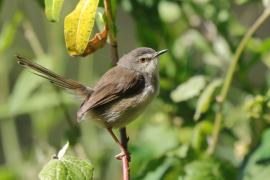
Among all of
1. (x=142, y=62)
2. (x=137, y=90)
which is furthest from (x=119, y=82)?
(x=142, y=62)

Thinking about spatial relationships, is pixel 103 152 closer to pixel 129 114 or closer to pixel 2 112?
pixel 2 112

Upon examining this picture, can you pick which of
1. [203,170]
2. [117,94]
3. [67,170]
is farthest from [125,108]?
[67,170]

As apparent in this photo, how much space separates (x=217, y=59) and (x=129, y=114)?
842mm

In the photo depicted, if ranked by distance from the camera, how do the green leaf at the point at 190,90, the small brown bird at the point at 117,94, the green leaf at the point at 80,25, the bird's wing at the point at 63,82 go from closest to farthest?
the green leaf at the point at 80,25 → the bird's wing at the point at 63,82 → the green leaf at the point at 190,90 → the small brown bird at the point at 117,94

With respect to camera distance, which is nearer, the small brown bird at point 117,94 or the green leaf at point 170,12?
the small brown bird at point 117,94

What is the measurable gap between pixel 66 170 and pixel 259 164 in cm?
121

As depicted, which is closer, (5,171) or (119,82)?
(119,82)

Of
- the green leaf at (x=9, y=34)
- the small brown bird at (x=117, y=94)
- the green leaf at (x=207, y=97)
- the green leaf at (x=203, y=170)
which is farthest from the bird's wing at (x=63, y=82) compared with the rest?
the green leaf at (x=203, y=170)

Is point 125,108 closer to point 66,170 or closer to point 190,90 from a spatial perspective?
point 190,90

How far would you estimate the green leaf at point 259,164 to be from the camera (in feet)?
10.8

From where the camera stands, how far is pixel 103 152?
488 centimetres

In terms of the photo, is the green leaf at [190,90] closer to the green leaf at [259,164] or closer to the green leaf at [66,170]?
the green leaf at [259,164]

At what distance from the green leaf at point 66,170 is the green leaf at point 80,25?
0.41m

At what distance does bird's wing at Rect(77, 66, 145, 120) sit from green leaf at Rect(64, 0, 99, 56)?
108 centimetres
